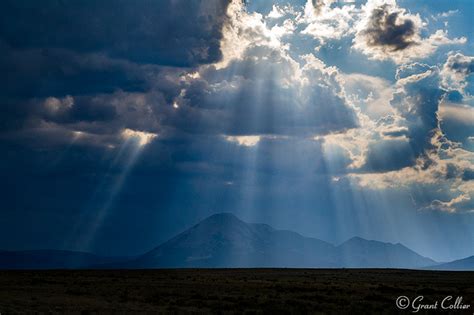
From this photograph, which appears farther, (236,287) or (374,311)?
(236,287)

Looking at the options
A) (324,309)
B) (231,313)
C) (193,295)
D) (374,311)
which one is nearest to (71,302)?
(193,295)

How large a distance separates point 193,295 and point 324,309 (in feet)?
57.3

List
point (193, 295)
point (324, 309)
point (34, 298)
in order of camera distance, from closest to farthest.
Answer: point (324, 309), point (34, 298), point (193, 295)

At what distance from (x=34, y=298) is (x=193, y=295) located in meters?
17.0

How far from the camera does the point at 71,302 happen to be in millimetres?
51750

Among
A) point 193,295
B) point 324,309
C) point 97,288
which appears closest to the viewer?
point 324,309

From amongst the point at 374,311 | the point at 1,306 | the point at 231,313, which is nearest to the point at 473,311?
the point at 374,311

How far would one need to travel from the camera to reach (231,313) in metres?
44.6

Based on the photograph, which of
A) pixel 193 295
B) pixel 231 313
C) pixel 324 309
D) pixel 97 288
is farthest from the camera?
pixel 97 288

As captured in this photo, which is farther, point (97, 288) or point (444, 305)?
point (97, 288)

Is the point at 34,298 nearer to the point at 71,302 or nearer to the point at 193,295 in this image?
the point at 71,302

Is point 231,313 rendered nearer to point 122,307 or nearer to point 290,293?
point 122,307

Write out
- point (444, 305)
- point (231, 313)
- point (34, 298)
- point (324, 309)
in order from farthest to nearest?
point (34, 298), point (444, 305), point (324, 309), point (231, 313)

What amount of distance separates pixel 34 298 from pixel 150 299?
39.5 feet
